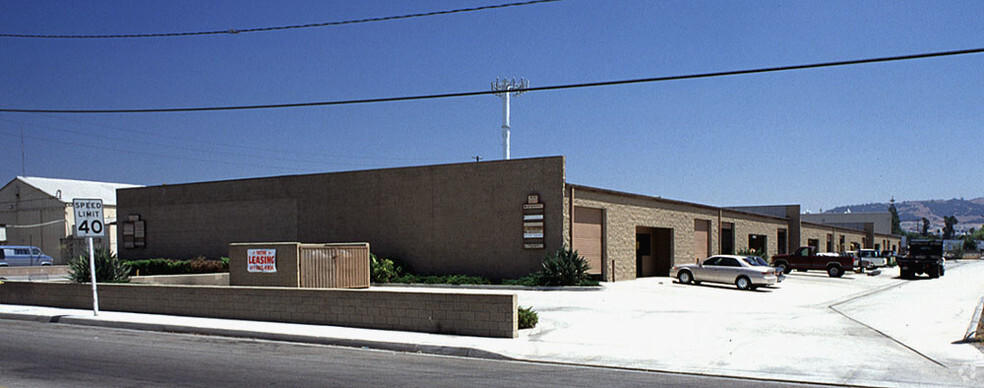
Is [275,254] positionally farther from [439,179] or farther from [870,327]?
[870,327]

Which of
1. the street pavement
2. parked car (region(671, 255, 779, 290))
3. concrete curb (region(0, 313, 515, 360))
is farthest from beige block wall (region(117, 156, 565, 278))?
concrete curb (region(0, 313, 515, 360))

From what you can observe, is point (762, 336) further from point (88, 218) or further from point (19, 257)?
point (19, 257)

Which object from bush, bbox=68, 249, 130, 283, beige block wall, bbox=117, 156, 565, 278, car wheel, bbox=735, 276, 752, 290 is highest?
beige block wall, bbox=117, 156, 565, 278

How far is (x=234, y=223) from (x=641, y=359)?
27810 millimetres

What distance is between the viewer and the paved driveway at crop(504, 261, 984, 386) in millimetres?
10938

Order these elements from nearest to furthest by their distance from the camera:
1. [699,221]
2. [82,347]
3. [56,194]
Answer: [82,347], [699,221], [56,194]

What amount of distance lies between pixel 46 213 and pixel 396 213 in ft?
136

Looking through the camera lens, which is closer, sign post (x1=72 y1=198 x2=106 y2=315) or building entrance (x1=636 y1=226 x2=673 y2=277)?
sign post (x1=72 y1=198 x2=106 y2=315)

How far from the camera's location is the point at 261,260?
2100 centimetres

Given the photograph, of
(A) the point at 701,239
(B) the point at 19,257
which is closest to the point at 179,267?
(B) the point at 19,257

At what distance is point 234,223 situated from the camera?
115ft

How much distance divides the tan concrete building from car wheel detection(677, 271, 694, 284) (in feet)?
146

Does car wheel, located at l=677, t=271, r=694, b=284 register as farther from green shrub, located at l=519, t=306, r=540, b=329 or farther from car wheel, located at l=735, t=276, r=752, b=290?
green shrub, located at l=519, t=306, r=540, b=329

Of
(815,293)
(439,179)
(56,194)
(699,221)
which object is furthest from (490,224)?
(56,194)
